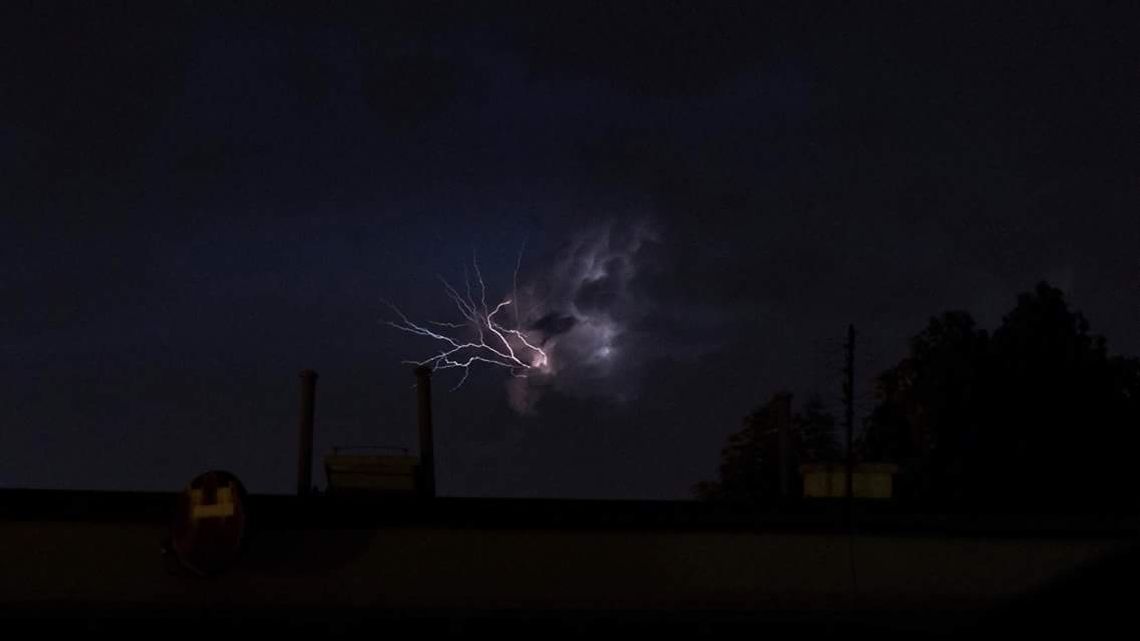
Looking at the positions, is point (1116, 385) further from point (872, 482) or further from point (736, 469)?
point (872, 482)

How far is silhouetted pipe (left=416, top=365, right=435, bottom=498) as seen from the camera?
1295cm

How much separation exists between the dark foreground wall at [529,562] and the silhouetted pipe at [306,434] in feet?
8.28

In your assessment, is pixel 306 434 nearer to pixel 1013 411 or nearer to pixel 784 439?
pixel 784 439

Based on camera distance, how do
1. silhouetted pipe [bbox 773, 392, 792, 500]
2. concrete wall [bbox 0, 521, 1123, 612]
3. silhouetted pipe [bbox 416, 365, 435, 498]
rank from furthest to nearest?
1. silhouetted pipe [bbox 773, 392, 792, 500]
2. silhouetted pipe [bbox 416, 365, 435, 498]
3. concrete wall [bbox 0, 521, 1123, 612]

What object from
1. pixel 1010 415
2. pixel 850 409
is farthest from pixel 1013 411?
pixel 850 409

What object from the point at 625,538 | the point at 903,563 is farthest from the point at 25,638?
the point at 903,563

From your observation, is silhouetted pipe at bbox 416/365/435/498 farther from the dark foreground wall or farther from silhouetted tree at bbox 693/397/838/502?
silhouetted tree at bbox 693/397/838/502

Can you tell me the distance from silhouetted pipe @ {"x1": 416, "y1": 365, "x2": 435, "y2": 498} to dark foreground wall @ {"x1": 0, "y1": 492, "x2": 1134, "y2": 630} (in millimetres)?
1279

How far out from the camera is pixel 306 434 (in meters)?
13.9

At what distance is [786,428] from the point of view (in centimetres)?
1436

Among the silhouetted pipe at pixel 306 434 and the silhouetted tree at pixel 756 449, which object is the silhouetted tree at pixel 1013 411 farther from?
the silhouetted pipe at pixel 306 434

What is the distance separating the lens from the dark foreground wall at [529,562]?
1031 cm

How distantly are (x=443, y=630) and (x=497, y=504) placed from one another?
1.48 meters

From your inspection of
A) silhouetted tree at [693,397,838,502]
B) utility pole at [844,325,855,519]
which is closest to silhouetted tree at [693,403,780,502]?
silhouetted tree at [693,397,838,502]
